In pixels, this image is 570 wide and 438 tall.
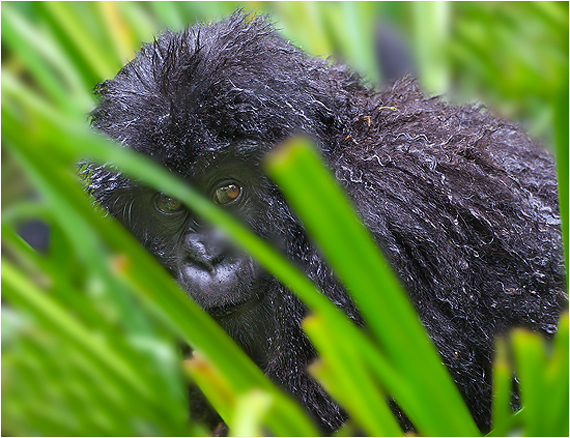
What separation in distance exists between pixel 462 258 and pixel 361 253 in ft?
2.29

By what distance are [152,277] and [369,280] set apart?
0.72 feet

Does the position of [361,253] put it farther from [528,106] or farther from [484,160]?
[528,106]

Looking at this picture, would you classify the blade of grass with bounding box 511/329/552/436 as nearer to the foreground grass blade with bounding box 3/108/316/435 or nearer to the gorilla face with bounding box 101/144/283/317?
the foreground grass blade with bounding box 3/108/316/435

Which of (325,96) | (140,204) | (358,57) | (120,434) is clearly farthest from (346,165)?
(358,57)

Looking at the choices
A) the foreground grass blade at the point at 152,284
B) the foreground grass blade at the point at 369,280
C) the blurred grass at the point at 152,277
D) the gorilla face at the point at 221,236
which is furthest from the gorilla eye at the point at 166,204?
the foreground grass blade at the point at 369,280

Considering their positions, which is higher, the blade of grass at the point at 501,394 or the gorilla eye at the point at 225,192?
the gorilla eye at the point at 225,192

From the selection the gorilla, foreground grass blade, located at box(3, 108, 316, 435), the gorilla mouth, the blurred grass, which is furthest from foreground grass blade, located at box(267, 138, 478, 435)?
the gorilla mouth

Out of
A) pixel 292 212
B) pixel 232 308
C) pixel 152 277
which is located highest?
pixel 292 212

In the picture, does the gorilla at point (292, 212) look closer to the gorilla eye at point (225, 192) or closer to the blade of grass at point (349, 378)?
the gorilla eye at point (225, 192)

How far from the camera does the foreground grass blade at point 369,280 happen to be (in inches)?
20.0

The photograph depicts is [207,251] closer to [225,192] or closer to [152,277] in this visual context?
[225,192]

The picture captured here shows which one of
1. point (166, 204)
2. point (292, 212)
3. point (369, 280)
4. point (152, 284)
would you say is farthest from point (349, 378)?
point (166, 204)

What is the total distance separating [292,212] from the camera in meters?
1.20

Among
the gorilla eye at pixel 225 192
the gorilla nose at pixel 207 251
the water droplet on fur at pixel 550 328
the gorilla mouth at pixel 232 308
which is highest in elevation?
the gorilla eye at pixel 225 192
